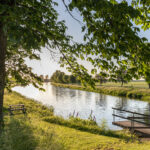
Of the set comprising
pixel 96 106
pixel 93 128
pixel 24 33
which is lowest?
pixel 96 106

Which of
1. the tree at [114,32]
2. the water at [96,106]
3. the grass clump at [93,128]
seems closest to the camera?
the tree at [114,32]

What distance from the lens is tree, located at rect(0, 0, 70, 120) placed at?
452 centimetres

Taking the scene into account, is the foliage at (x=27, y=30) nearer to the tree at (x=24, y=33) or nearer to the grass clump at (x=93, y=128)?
the tree at (x=24, y=33)

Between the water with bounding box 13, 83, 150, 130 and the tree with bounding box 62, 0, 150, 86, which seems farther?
the water with bounding box 13, 83, 150, 130

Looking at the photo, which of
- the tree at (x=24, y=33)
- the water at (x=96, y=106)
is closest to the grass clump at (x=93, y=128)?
the water at (x=96, y=106)

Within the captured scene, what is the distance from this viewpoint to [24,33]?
479 centimetres

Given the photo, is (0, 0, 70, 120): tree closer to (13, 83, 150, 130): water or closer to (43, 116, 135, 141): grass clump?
(43, 116, 135, 141): grass clump

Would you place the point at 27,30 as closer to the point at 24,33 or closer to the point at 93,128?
the point at 24,33

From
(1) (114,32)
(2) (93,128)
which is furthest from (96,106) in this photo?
(1) (114,32)

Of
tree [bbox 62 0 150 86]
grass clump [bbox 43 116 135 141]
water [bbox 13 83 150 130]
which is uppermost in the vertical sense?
tree [bbox 62 0 150 86]

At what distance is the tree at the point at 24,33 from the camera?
14.8ft

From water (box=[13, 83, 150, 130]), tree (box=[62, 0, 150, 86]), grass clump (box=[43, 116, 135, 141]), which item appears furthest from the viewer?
water (box=[13, 83, 150, 130])

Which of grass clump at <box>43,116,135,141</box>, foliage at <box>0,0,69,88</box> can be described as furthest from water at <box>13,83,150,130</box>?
foliage at <box>0,0,69,88</box>

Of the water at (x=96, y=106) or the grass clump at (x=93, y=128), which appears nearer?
the grass clump at (x=93, y=128)
